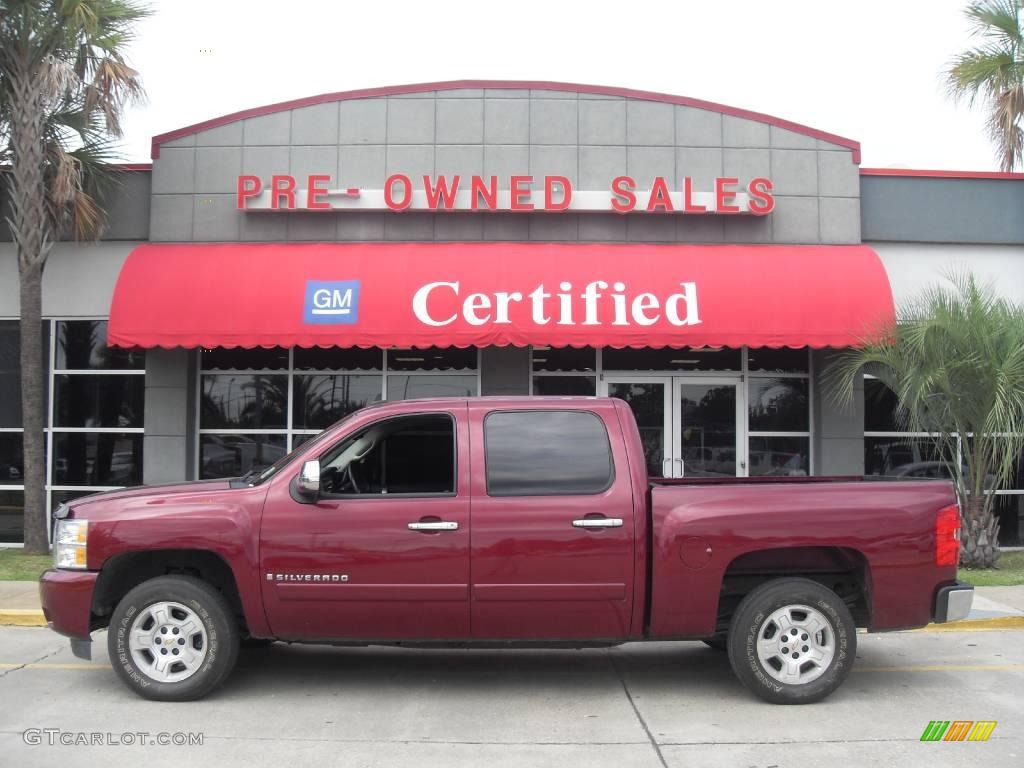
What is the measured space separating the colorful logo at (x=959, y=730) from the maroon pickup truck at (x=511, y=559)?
601 millimetres

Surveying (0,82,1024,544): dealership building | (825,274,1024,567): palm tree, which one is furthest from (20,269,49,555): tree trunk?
(825,274,1024,567): palm tree

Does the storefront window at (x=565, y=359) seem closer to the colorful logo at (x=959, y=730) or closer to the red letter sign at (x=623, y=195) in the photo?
the red letter sign at (x=623, y=195)

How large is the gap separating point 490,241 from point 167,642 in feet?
27.4

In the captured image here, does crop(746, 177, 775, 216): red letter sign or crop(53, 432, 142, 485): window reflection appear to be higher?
crop(746, 177, 775, 216): red letter sign

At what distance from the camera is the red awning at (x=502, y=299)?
39.4 ft

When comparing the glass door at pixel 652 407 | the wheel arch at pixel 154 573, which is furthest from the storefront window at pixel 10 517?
the glass door at pixel 652 407

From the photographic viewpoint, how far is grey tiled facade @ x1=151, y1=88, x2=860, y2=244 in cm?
1352

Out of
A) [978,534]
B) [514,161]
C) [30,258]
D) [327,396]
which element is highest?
[514,161]

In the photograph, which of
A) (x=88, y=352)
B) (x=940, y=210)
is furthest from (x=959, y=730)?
(x=88, y=352)

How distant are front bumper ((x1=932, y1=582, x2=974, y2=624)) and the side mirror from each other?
4.09 metres

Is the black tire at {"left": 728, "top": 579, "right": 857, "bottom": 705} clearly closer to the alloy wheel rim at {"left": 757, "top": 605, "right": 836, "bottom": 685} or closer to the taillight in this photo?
the alloy wheel rim at {"left": 757, "top": 605, "right": 836, "bottom": 685}

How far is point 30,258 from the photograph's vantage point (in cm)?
1251

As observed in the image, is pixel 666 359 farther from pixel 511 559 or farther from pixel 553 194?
pixel 511 559

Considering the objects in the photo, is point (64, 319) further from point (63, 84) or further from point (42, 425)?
point (63, 84)
